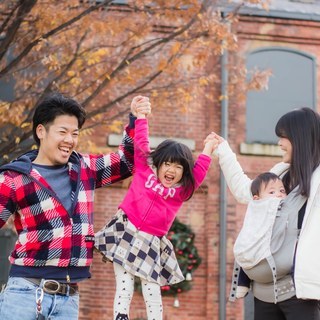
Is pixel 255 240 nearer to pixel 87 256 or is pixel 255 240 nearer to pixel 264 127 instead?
pixel 87 256

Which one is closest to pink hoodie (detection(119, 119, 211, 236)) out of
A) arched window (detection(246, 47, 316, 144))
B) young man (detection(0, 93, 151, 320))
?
young man (detection(0, 93, 151, 320))

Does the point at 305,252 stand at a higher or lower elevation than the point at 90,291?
lower

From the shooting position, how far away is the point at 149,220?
4.61 metres

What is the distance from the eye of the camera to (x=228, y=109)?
12586 mm

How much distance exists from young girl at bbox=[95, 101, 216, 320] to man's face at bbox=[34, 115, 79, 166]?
2.28 ft

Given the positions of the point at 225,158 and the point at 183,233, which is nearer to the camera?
the point at 225,158

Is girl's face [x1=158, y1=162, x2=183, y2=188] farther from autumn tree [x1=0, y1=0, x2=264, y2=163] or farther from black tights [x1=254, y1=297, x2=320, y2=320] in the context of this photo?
autumn tree [x1=0, y1=0, x2=264, y2=163]

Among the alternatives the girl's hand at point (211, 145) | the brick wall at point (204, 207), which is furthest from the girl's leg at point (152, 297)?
the brick wall at point (204, 207)

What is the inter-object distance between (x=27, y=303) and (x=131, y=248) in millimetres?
1079

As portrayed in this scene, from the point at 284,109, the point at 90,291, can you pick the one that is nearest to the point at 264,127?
the point at 284,109

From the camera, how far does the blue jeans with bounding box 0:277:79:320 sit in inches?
143

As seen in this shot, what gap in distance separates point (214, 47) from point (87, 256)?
626cm

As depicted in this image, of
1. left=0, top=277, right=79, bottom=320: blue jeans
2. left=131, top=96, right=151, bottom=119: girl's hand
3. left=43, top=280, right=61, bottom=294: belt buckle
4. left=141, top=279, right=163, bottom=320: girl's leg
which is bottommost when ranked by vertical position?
left=0, top=277, right=79, bottom=320: blue jeans

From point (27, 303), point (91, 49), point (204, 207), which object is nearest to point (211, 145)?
point (27, 303)
